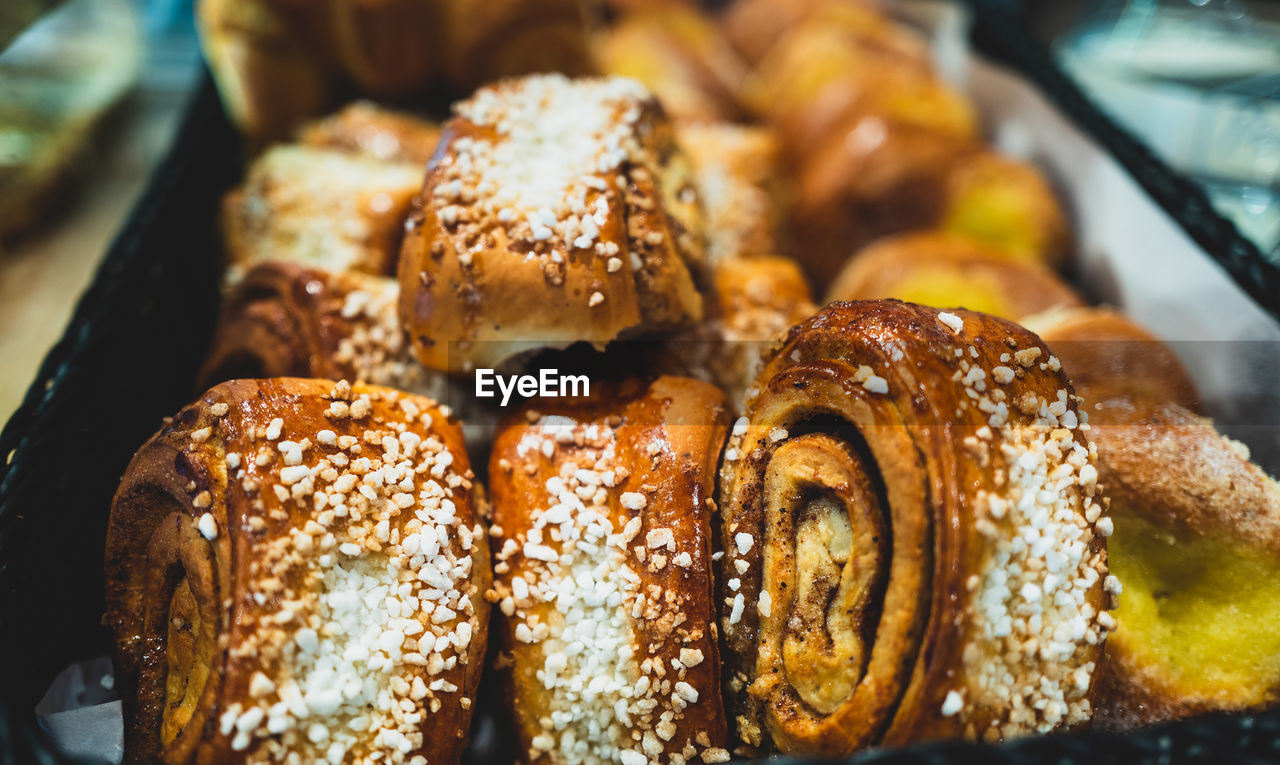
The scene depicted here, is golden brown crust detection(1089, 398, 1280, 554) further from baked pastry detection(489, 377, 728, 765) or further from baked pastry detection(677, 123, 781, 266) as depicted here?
baked pastry detection(677, 123, 781, 266)

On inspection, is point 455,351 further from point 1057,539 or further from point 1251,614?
point 1251,614

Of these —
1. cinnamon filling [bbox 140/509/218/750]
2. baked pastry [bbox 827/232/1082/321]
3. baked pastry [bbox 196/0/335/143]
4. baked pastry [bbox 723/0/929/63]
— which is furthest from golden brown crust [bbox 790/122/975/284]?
cinnamon filling [bbox 140/509/218/750]

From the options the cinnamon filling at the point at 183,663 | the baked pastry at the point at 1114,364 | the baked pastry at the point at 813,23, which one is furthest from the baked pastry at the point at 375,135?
the baked pastry at the point at 813,23

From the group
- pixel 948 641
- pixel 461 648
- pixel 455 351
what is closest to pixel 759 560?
pixel 948 641

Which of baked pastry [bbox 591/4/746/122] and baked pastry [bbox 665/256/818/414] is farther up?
baked pastry [bbox 591/4/746/122]

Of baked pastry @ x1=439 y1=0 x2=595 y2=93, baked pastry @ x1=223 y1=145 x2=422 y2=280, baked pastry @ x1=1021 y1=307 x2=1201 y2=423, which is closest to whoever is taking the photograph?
baked pastry @ x1=1021 y1=307 x2=1201 y2=423

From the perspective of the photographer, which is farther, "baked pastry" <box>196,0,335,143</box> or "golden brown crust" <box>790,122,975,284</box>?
"golden brown crust" <box>790,122,975,284</box>

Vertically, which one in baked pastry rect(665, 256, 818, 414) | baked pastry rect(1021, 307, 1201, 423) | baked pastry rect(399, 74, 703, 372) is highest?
baked pastry rect(399, 74, 703, 372)

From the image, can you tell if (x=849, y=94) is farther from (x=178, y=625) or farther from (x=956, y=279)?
(x=178, y=625)

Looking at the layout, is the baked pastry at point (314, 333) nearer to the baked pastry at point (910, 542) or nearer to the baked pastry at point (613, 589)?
the baked pastry at point (613, 589)
